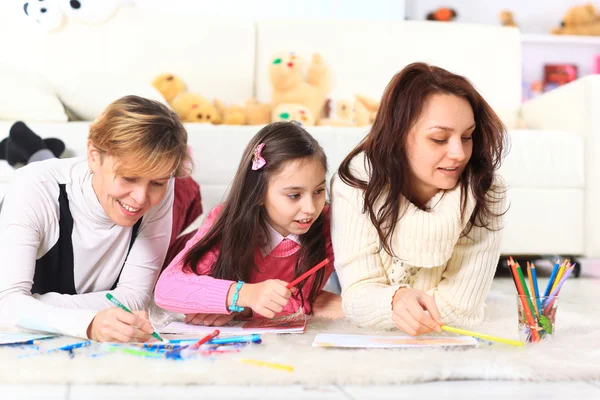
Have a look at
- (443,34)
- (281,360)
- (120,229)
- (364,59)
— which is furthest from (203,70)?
(281,360)

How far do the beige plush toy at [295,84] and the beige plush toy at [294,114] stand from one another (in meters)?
0.03

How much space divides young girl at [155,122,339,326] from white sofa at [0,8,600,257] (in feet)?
2.35

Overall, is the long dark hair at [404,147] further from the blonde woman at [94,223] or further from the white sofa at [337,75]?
the white sofa at [337,75]

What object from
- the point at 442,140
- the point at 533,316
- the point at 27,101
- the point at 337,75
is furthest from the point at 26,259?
the point at 337,75

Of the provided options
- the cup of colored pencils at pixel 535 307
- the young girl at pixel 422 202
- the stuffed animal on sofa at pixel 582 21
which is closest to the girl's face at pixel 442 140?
the young girl at pixel 422 202

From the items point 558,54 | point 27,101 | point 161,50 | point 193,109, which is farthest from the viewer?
point 558,54

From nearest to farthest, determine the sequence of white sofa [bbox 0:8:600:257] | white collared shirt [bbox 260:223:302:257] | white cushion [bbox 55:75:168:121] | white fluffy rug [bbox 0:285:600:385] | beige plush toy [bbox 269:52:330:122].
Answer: white fluffy rug [bbox 0:285:600:385]
white collared shirt [bbox 260:223:302:257]
white sofa [bbox 0:8:600:257]
white cushion [bbox 55:75:168:121]
beige plush toy [bbox 269:52:330:122]

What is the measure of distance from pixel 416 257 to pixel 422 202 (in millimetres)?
121

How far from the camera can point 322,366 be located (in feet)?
2.92

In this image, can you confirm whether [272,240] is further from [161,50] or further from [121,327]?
[161,50]

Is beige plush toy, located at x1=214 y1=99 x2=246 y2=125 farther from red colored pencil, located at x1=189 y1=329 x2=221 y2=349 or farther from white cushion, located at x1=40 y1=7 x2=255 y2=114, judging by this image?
red colored pencil, located at x1=189 y1=329 x2=221 y2=349

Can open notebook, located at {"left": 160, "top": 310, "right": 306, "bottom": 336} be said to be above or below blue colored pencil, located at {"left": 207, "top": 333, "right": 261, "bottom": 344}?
below

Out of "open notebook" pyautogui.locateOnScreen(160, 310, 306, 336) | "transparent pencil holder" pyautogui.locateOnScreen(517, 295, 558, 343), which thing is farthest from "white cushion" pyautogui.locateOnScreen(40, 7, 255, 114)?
"transparent pencil holder" pyautogui.locateOnScreen(517, 295, 558, 343)

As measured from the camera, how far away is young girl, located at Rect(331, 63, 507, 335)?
116 centimetres
